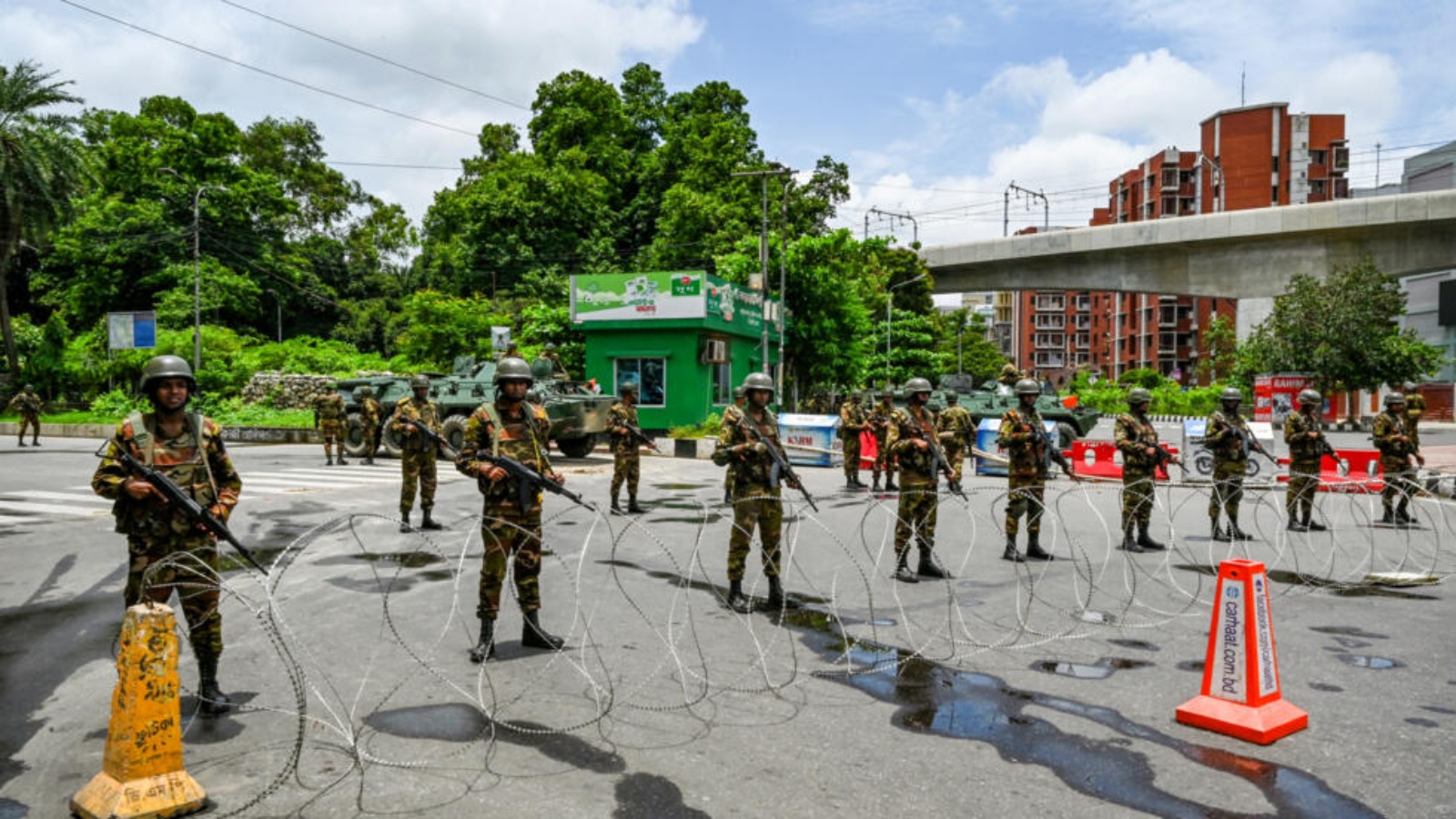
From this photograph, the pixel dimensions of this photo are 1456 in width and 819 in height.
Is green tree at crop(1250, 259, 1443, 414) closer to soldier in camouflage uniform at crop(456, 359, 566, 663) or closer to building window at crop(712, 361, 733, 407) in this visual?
building window at crop(712, 361, 733, 407)

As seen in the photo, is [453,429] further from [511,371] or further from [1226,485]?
[1226,485]

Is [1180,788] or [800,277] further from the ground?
[800,277]

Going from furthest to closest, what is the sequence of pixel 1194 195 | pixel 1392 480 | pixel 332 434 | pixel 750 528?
pixel 1194 195 → pixel 332 434 → pixel 1392 480 → pixel 750 528

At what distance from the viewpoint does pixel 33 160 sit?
114 feet

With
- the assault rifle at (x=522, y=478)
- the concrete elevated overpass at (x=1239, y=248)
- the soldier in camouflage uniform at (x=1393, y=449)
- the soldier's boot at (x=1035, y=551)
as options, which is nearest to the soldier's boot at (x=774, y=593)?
the assault rifle at (x=522, y=478)

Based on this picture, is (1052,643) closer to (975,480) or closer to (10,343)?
(975,480)

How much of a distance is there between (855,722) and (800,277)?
2860 centimetres

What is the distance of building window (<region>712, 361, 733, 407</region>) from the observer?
30.1 metres

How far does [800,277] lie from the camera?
108 ft

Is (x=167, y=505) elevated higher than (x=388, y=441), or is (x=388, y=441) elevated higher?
(x=167, y=505)

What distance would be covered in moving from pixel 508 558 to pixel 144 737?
260 centimetres

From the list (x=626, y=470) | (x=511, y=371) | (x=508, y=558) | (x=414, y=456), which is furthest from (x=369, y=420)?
(x=508, y=558)

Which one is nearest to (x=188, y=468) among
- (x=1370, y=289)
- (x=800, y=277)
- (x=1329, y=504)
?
(x=1329, y=504)

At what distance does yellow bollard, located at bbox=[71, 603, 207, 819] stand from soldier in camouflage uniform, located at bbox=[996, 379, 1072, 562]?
745cm
